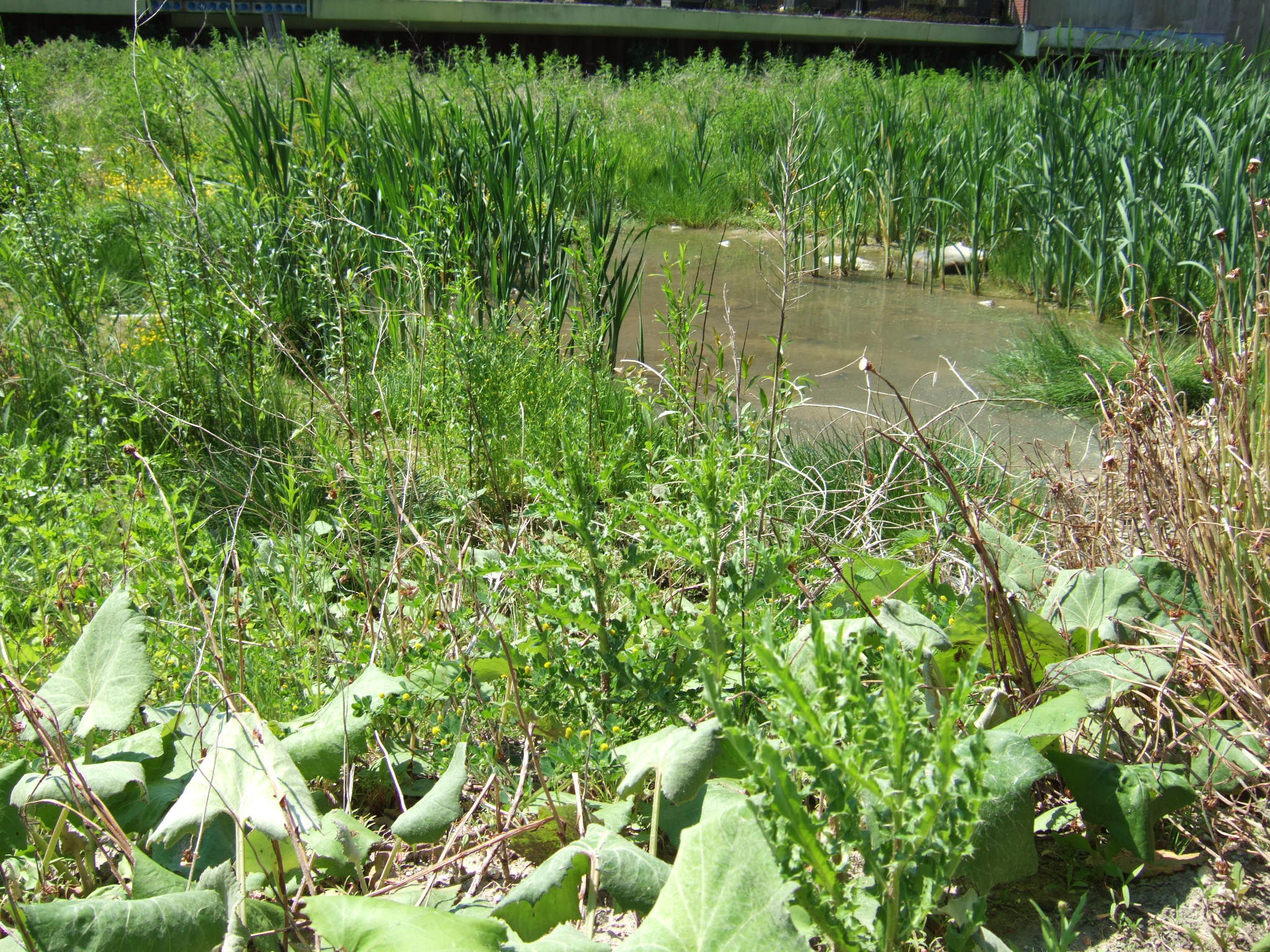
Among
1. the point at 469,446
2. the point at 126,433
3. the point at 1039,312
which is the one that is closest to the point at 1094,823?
the point at 469,446

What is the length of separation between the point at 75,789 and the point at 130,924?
264mm

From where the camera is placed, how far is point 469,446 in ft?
9.41

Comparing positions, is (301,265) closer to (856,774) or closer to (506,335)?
(506,335)

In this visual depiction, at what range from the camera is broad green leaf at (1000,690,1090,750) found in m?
1.32

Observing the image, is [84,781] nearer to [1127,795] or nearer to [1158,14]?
[1127,795]

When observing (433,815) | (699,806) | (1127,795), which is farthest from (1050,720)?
(433,815)

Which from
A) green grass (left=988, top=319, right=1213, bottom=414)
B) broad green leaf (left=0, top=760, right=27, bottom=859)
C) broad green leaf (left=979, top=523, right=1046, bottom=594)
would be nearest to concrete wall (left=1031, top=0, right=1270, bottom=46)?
green grass (left=988, top=319, right=1213, bottom=414)

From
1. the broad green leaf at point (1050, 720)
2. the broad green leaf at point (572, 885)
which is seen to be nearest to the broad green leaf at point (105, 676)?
the broad green leaf at point (572, 885)

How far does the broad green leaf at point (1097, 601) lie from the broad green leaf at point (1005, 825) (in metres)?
0.40

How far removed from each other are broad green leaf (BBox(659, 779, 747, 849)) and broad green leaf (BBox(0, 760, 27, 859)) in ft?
2.69

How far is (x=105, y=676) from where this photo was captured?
1.46 m

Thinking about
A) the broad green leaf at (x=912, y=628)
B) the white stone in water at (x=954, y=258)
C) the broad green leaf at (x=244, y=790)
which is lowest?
the broad green leaf at (x=244, y=790)

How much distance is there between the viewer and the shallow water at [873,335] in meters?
4.31

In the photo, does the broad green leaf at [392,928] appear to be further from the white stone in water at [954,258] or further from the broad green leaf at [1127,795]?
the white stone in water at [954,258]
